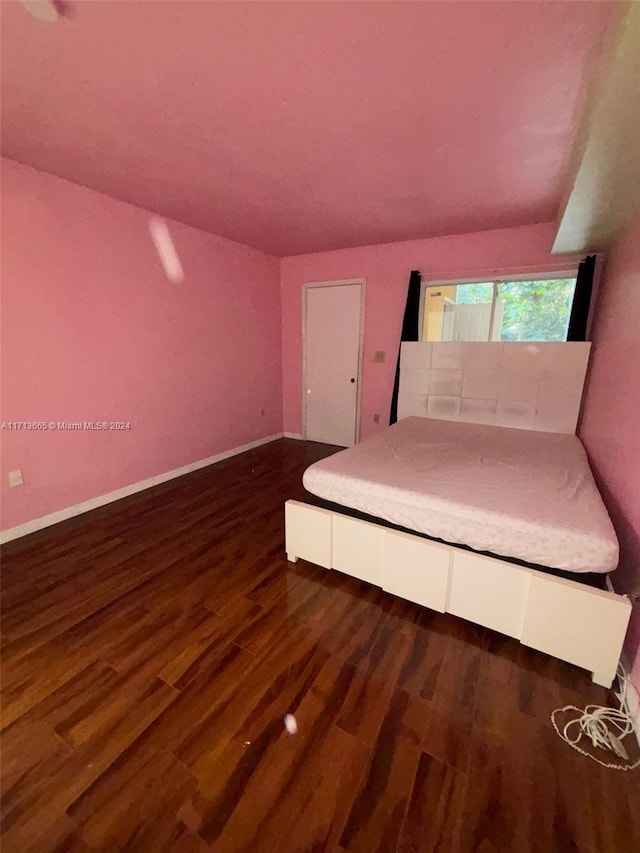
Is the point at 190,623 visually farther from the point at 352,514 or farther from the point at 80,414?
the point at 80,414

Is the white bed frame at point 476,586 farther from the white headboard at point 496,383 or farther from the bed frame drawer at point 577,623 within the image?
→ the white headboard at point 496,383

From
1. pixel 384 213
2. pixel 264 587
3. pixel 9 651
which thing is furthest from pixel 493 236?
pixel 9 651

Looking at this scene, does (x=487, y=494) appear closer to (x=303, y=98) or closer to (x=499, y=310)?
(x=303, y=98)

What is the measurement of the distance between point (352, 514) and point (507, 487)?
852 millimetres

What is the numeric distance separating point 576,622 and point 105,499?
3295 millimetres

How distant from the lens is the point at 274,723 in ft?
4.38

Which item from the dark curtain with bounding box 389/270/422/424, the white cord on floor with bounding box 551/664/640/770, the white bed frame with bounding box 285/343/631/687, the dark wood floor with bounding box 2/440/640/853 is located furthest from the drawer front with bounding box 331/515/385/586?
the dark curtain with bounding box 389/270/422/424

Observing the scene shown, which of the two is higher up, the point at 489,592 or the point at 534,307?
the point at 534,307

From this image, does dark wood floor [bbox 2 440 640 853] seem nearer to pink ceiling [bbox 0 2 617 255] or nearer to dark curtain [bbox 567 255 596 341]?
pink ceiling [bbox 0 2 617 255]

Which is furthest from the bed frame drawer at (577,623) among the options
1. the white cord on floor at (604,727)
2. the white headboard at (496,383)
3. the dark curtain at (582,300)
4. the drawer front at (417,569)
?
the dark curtain at (582,300)

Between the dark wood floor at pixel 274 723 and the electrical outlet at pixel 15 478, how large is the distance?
646 mm

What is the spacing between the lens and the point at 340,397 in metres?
4.71

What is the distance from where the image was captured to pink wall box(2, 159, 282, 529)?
2.43 metres

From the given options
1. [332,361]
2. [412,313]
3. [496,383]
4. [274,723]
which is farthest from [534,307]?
[274,723]
